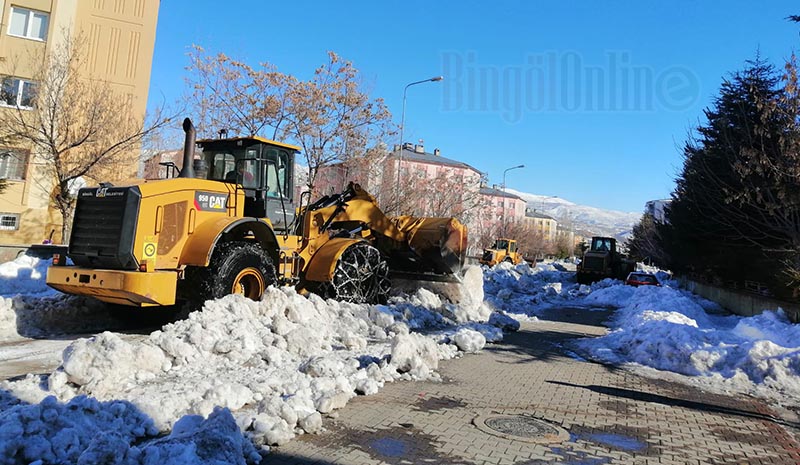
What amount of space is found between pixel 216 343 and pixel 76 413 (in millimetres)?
2795

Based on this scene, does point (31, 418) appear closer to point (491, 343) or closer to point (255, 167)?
point (255, 167)

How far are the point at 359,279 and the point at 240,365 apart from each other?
513 cm

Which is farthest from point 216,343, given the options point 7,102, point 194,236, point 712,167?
point 712,167

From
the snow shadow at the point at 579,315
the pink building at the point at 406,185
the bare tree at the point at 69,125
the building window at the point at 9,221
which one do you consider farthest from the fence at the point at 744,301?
the building window at the point at 9,221

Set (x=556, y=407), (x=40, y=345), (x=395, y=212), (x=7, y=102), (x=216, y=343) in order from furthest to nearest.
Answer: (x=395, y=212) → (x=7, y=102) → (x=40, y=345) → (x=216, y=343) → (x=556, y=407)

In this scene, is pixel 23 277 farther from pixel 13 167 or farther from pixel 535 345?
pixel 13 167

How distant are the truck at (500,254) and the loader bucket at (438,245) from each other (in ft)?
91.1

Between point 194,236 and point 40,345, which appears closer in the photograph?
point 40,345

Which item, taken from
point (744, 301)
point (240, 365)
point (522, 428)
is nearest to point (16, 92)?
point (240, 365)

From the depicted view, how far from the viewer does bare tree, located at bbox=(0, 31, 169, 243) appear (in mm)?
18297

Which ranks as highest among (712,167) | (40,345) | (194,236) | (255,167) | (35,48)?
(35,48)

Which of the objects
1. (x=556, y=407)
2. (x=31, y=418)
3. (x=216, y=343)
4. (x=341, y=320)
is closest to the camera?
(x=31, y=418)

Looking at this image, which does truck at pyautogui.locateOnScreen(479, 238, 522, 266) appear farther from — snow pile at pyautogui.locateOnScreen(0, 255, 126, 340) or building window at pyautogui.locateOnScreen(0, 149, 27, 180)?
snow pile at pyautogui.locateOnScreen(0, 255, 126, 340)

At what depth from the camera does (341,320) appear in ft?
32.2
